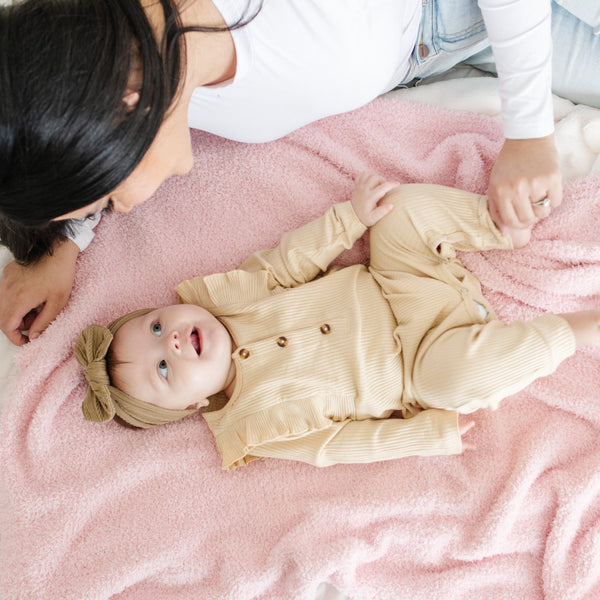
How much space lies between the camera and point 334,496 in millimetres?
1167

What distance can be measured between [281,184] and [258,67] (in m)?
0.33

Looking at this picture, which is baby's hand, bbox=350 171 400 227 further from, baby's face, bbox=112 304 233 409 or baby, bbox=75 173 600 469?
baby's face, bbox=112 304 233 409

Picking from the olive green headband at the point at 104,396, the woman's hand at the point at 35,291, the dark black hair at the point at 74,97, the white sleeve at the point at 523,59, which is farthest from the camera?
the woman's hand at the point at 35,291

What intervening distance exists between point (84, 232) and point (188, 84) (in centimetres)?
56

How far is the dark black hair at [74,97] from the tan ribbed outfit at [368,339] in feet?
1.61

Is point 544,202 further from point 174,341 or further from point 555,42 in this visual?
point 174,341

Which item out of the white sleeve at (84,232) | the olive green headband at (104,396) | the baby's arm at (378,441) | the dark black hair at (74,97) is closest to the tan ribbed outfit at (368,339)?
the baby's arm at (378,441)

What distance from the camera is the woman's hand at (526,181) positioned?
42.0 inches

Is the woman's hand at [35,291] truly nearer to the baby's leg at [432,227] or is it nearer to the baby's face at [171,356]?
the baby's face at [171,356]

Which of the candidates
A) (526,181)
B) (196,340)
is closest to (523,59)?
Result: (526,181)

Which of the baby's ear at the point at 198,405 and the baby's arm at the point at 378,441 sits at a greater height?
the baby's ear at the point at 198,405

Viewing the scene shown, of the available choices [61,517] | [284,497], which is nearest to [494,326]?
[284,497]

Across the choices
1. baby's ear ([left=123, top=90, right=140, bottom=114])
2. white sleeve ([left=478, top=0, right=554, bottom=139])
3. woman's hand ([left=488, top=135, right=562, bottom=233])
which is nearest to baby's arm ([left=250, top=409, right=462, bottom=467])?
woman's hand ([left=488, top=135, right=562, bottom=233])

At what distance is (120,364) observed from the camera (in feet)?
3.77
